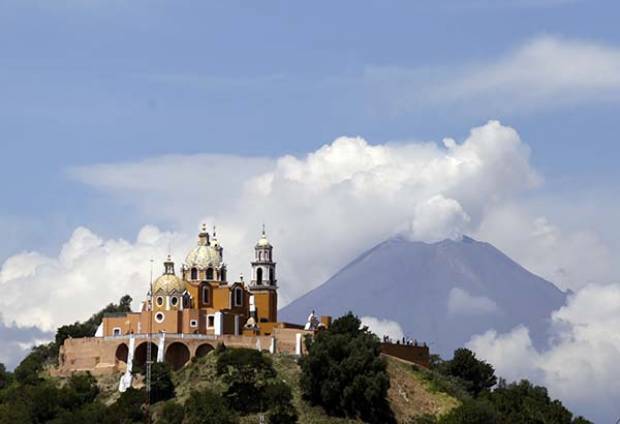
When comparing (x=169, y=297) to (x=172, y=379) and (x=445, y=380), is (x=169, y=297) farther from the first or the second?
(x=445, y=380)

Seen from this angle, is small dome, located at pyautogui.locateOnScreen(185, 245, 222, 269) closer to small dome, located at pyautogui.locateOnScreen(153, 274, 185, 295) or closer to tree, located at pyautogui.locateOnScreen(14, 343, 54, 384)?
small dome, located at pyautogui.locateOnScreen(153, 274, 185, 295)

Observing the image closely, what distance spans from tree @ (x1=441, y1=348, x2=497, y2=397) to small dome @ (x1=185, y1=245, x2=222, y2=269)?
2295cm

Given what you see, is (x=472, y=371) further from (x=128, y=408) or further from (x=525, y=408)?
(x=128, y=408)

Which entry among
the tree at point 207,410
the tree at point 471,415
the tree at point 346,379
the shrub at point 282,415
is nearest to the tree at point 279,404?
the shrub at point 282,415

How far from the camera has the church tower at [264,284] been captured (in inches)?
5148

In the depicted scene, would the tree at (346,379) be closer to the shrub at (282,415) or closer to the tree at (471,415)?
the shrub at (282,415)

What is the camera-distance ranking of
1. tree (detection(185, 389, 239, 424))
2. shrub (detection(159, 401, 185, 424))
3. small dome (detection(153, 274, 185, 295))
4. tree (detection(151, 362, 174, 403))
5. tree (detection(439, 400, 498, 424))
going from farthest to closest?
small dome (detection(153, 274, 185, 295))
tree (detection(151, 362, 174, 403))
shrub (detection(159, 401, 185, 424))
tree (detection(439, 400, 498, 424))
tree (detection(185, 389, 239, 424))

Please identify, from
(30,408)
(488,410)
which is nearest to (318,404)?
(488,410)

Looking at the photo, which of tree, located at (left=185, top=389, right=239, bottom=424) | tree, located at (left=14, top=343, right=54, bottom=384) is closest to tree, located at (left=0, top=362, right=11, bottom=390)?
tree, located at (left=14, top=343, right=54, bottom=384)

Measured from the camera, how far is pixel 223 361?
11856 centimetres

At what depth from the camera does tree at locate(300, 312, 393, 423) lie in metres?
117

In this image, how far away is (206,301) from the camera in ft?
419

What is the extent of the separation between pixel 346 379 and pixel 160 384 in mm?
14446

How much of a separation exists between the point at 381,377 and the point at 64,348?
28209mm
